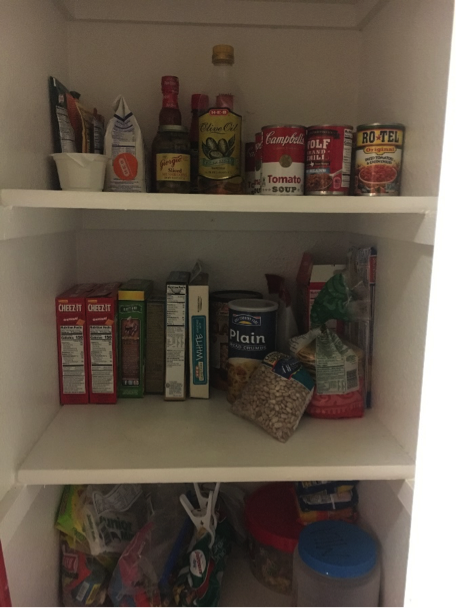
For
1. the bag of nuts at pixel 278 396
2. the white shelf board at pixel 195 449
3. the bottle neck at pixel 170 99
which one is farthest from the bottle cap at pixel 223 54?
the white shelf board at pixel 195 449

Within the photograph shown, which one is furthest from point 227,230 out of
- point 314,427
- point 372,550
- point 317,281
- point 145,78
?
point 372,550

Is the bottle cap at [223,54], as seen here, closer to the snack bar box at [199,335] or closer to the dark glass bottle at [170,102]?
the dark glass bottle at [170,102]

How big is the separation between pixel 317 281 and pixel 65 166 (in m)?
0.53

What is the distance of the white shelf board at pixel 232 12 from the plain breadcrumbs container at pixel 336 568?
101cm

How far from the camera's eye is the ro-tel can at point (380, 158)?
0.84 metres

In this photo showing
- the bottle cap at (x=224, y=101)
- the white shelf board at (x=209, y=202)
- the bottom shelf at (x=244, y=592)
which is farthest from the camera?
the bottom shelf at (x=244, y=592)

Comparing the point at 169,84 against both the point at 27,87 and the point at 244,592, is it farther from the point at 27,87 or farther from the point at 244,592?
the point at 244,592

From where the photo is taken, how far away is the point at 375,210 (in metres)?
0.77

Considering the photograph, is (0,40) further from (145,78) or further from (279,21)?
(279,21)

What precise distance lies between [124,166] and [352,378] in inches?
22.7

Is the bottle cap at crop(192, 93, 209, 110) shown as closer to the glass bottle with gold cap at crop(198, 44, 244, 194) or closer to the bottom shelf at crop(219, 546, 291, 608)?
the glass bottle with gold cap at crop(198, 44, 244, 194)

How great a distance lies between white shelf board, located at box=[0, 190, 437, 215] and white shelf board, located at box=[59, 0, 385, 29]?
19.2 inches

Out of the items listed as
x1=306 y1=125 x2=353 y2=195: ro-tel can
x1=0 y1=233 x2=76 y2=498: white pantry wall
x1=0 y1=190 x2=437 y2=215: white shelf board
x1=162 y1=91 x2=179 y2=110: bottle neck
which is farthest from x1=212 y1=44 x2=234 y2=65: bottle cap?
x1=0 y1=233 x2=76 y2=498: white pantry wall

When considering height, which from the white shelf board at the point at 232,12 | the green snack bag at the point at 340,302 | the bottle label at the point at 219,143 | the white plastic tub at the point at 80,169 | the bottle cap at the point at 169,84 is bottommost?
the green snack bag at the point at 340,302
